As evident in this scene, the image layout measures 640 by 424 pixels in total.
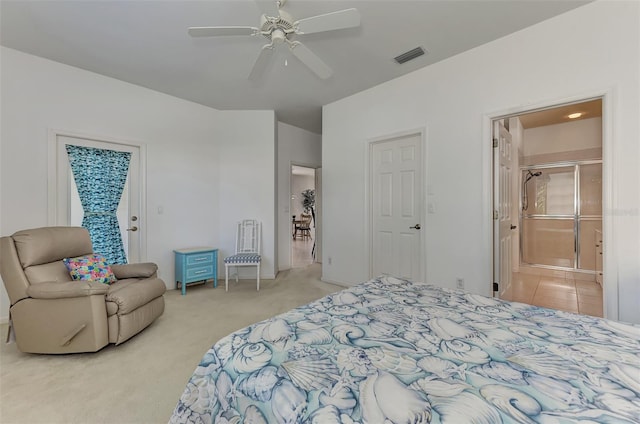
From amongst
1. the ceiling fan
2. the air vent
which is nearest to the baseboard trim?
the air vent

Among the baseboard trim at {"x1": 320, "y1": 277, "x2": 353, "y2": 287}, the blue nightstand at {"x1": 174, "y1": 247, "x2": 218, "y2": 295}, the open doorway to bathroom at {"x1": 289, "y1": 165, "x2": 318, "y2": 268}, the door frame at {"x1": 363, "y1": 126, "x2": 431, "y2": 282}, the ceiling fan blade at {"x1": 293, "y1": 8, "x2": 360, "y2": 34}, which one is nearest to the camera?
the ceiling fan blade at {"x1": 293, "y1": 8, "x2": 360, "y2": 34}

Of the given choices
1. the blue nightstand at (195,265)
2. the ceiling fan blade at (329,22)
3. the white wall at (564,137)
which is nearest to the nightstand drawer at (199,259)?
the blue nightstand at (195,265)

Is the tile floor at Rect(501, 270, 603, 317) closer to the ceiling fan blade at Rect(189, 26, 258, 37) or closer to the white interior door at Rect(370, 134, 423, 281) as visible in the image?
the white interior door at Rect(370, 134, 423, 281)

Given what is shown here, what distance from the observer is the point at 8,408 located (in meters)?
1.52

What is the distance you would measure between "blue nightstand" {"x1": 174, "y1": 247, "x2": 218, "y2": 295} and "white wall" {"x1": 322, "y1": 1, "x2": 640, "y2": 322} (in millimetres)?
1645

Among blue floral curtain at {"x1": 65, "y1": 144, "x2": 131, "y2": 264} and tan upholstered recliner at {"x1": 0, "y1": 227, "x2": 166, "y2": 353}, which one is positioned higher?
blue floral curtain at {"x1": 65, "y1": 144, "x2": 131, "y2": 264}

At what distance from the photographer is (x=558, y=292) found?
3518mm

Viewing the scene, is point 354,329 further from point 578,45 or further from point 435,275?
point 578,45

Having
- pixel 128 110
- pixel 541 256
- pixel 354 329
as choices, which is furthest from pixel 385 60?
pixel 541 256

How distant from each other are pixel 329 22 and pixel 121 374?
273 centimetres

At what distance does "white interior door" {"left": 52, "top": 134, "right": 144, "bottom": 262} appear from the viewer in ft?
9.93

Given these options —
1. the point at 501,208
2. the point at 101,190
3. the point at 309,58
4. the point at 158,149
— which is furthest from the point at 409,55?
the point at 101,190

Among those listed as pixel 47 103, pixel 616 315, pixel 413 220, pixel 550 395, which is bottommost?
pixel 616 315

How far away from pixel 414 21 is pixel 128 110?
345cm
